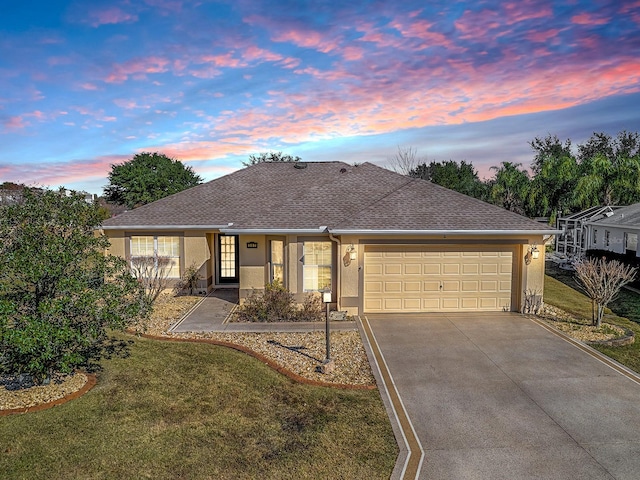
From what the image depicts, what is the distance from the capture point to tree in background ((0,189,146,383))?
246 inches

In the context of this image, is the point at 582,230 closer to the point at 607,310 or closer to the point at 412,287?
the point at 607,310

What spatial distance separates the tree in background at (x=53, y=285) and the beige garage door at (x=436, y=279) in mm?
7688

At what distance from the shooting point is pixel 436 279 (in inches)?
514

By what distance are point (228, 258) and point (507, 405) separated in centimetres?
1273

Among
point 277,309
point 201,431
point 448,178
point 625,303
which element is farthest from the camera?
point 448,178

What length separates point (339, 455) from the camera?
18.0ft

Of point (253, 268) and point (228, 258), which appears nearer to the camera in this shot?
point (253, 268)

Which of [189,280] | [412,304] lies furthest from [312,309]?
[189,280]

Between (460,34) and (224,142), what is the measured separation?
16.4 metres

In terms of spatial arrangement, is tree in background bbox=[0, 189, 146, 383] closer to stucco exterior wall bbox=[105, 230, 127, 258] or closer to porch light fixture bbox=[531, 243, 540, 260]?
stucco exterior wall bbox=[105, 230, 127, 258]

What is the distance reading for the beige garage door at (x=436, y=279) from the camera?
508 inches

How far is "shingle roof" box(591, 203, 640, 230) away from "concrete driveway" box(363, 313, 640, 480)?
13504 mm

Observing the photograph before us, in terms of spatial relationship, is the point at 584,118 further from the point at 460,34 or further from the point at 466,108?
the point at 460,34

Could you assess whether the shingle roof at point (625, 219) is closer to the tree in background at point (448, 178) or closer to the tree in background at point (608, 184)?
the tree in background at point (608, 184)
